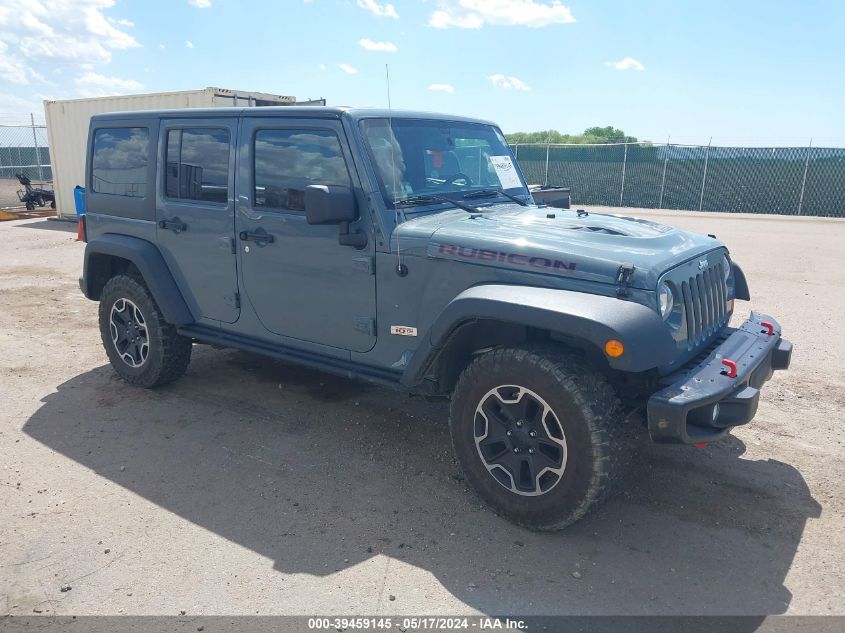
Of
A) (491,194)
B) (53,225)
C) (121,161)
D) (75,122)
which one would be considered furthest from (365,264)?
(75,122)

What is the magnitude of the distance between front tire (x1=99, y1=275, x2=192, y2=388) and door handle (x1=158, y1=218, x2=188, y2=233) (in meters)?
0.58

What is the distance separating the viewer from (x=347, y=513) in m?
3.55

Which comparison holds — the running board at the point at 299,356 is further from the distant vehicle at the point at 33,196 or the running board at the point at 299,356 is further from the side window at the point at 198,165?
the distant vehicle at the point at 33,196

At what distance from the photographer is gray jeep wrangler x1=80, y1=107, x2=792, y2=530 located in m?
3.08

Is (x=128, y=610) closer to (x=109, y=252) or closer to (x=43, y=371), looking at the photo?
(x=109, y=252)

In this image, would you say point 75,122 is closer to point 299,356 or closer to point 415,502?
point 299,356

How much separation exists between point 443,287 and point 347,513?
1.33 metres

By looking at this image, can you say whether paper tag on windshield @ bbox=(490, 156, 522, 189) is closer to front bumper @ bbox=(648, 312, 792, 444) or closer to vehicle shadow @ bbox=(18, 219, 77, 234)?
front bumper @ bbox=(648, 312, 792, 444)

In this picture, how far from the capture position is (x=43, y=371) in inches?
227

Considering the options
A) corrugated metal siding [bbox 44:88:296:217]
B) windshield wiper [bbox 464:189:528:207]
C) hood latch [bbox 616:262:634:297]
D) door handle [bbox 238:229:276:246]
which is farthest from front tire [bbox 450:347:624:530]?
corrugated metal siding [bbox 44:88:296:217]

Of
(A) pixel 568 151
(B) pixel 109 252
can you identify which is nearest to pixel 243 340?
(B) pixel 109 252

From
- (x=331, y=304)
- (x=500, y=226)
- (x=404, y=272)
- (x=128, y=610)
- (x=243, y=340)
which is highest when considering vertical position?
(x=500, y=226)

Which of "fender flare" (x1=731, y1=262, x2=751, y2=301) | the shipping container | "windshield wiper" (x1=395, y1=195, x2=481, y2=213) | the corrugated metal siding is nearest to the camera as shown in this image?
"windshield wiper" (x1=395, y1=195, x2=481, y2=213)

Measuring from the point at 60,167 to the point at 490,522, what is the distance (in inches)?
698
